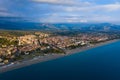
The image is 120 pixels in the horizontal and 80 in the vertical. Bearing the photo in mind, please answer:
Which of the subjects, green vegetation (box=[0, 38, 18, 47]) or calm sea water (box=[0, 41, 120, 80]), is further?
green vegetation (box=[0, 38, 18, 47])

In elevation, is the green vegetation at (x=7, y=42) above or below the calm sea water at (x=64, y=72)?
above

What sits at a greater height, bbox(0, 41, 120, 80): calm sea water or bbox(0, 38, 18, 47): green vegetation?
bbox(0, 38, 18, 47): green vegetation

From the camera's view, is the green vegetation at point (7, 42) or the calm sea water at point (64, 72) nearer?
the calm sea water at point (64, 72)

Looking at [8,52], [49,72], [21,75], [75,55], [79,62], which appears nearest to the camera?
[21,75]

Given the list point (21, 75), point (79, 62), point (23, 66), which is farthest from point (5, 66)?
point (79, 62)

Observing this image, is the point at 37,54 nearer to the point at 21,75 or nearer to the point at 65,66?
the point at 65,66

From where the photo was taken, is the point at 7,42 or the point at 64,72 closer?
the point at 64,72

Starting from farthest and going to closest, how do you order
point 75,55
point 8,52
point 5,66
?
point 75,55 → point 8,52 → point 5,66

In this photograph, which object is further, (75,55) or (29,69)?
(75,55)

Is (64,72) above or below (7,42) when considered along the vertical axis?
below
